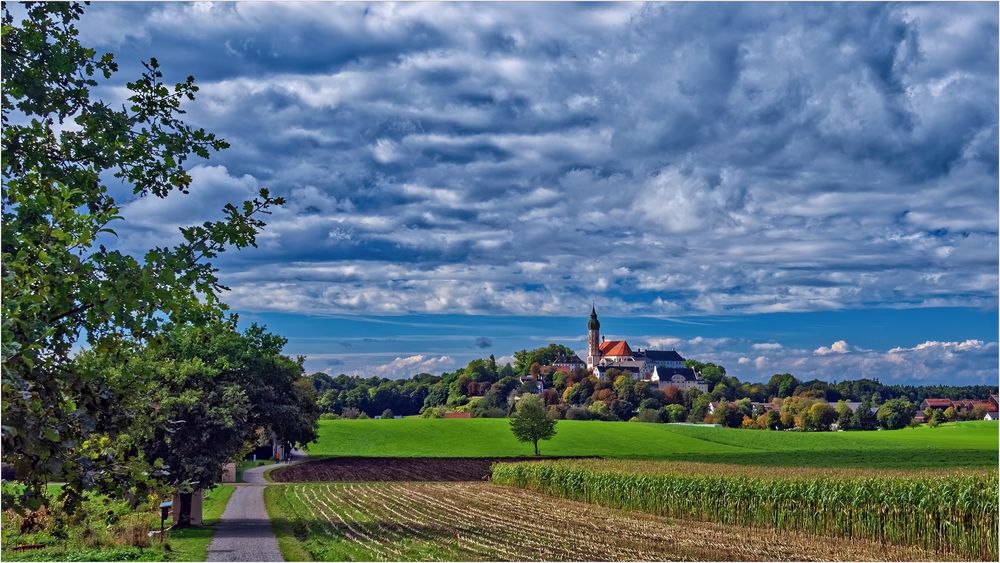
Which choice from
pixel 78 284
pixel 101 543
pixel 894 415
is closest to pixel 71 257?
pixel 78 284

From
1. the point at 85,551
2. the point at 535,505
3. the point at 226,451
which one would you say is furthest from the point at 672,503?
the point at 85,551

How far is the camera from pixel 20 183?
342 inches

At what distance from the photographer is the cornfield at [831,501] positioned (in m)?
31.4

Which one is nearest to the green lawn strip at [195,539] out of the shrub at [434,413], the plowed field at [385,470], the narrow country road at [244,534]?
the narrow country road at [244,534]

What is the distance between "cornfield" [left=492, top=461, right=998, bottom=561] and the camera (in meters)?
31.4

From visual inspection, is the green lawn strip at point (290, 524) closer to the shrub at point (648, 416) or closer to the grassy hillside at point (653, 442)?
the grassy hillside at point (653, 442)

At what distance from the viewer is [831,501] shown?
36.0m

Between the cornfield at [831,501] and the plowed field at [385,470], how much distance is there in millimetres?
27945

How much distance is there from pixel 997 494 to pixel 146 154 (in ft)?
103

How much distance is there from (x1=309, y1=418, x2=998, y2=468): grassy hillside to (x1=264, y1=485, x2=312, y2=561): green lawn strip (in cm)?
5681

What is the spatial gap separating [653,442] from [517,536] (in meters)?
96.7

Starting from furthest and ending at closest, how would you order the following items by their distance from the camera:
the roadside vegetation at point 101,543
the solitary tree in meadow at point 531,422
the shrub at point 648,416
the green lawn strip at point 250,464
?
the shrub at point 648,416 < the solitary tree in meadow at point 531,422 < the green lawn strip at point 250,464 < the roadside vegetation at point 101,543

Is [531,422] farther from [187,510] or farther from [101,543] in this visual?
[101,543]

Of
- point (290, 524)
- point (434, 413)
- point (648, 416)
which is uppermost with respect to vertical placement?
point (434, 413)
